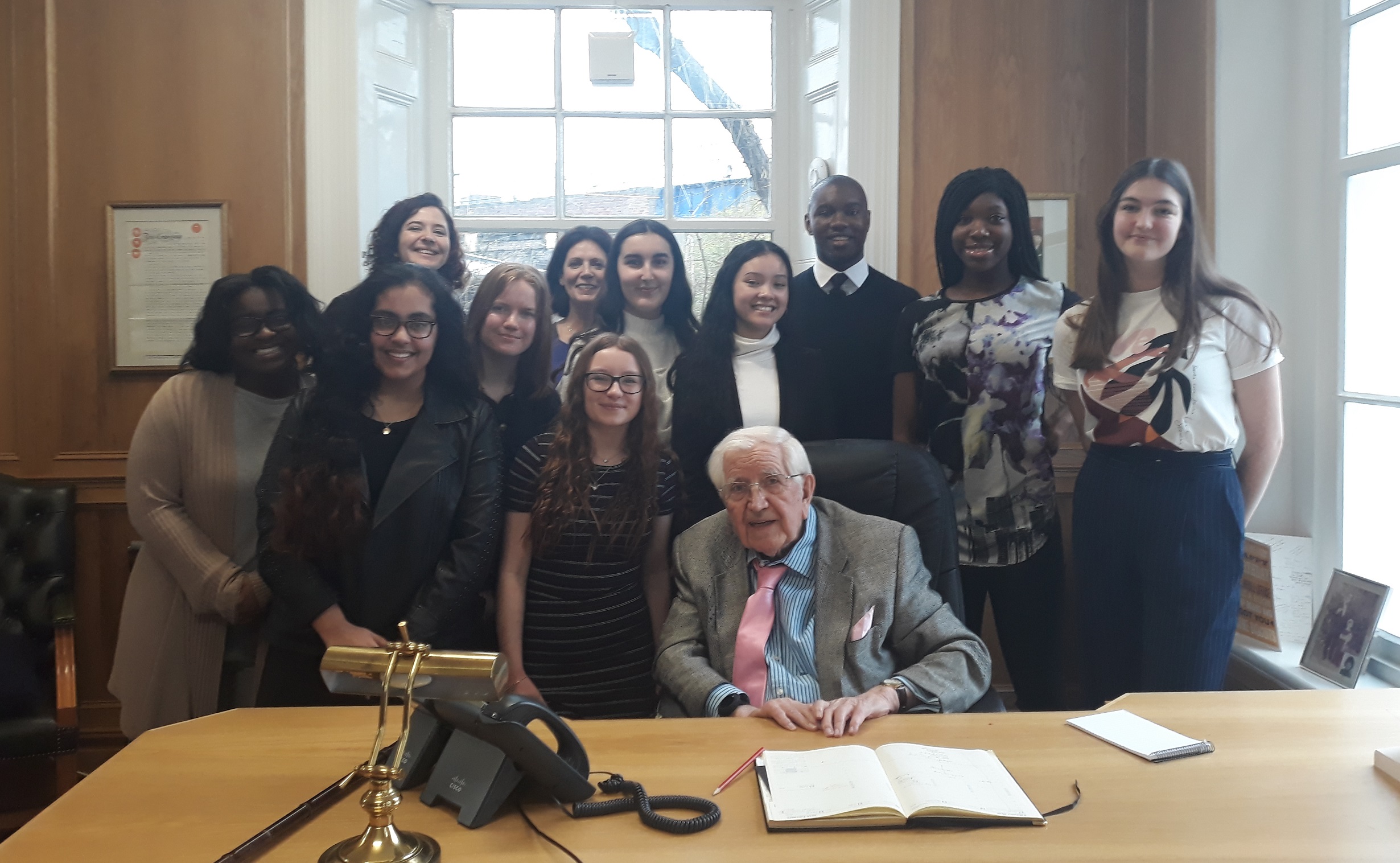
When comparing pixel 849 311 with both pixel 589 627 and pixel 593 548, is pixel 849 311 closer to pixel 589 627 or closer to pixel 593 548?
pixel 593 548

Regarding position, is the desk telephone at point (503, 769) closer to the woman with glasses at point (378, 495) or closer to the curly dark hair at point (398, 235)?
the woman with glasses at point (378, 495)

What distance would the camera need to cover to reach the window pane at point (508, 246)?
3.51m

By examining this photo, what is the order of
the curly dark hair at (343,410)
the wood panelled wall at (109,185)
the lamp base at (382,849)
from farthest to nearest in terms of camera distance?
the wood panelled wall at (109,185) → the curly dark hair at (343,410) → the lamp base at (382,849)

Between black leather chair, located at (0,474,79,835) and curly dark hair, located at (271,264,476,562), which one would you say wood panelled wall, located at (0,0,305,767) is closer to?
black leather chair, located at (0,474,79,835)

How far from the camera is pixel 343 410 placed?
2.05m

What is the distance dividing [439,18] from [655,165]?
93 centimetres

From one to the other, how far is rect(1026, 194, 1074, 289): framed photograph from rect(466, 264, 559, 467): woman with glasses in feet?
5.70

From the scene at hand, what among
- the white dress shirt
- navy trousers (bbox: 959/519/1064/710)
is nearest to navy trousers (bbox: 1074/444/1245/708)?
navy trousers (bbox: 959/519/1064/710)

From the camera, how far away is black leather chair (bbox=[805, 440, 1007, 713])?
1986 millimetres

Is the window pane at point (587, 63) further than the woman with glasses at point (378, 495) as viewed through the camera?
Yes

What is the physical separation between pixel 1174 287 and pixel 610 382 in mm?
1267

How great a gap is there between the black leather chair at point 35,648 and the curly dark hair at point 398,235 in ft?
3.86

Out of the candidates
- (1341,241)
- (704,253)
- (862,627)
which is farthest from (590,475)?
(1341,241)

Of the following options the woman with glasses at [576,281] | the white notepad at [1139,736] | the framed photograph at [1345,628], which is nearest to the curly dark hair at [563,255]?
the woman with glasses at [576,281]
